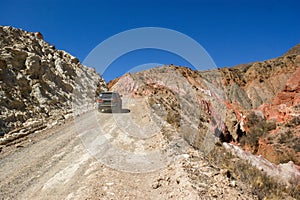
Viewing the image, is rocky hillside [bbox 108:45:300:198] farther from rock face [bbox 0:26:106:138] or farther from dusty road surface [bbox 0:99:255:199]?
rock face [bbox 0:26:106:138]

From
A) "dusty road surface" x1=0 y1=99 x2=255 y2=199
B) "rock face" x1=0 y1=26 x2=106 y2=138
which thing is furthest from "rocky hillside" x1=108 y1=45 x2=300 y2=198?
"rock face" x1=0 y1=26 x2=106 y2=138

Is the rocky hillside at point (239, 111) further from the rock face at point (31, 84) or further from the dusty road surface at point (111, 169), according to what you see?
the rock face at point (31, 84)

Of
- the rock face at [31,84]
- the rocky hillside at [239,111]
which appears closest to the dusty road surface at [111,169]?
the rocky hillside at [239,111]

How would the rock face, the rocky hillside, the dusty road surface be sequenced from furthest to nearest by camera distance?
the rock face
the rocky hillside
the dusty road surface

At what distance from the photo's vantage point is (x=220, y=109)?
1297 inches

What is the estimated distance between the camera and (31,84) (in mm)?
18766

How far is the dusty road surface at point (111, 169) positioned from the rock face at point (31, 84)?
389 centimetres

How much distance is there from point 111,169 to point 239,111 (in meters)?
32.3

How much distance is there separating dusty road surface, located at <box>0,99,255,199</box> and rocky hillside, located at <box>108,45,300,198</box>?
1234mm

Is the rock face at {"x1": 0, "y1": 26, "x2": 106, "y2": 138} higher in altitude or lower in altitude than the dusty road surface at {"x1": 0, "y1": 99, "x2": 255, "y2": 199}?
higher

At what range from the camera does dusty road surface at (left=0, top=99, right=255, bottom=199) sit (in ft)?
19.3

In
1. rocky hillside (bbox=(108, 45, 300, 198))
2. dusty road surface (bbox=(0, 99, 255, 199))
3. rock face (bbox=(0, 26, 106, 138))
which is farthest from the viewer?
rock face (bbox=(0, 26, 106, 138))

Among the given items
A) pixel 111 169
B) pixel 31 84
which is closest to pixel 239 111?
pixel 31 84

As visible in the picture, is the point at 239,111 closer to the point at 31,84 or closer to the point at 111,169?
the point at 31,84
